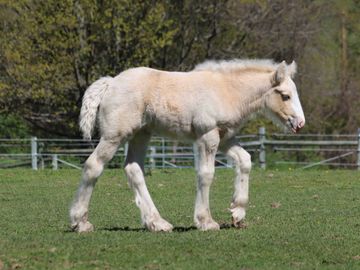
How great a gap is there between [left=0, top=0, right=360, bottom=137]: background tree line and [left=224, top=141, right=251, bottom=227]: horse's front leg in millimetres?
22118

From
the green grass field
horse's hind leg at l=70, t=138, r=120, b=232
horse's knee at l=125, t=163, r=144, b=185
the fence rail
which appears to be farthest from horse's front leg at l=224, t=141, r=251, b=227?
the fence rail

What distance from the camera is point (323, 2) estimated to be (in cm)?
4081

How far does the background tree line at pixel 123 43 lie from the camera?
33.6 meters

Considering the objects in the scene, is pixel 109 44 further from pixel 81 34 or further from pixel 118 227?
pixel 118 227

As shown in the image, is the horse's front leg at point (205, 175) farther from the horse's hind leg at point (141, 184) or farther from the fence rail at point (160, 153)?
the fence rail at point (160, 153)

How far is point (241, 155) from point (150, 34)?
2265 cm

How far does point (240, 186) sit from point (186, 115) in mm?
1157

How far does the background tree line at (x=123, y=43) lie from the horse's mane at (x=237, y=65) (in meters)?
21.6

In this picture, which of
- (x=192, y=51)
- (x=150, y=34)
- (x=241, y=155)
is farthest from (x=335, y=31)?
(x=241, y=155)

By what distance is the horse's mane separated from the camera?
11594 millimetres

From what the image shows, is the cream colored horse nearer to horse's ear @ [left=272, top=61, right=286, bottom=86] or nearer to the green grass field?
horse's ear @ [left=272, top=61, right=286, bottom=86]

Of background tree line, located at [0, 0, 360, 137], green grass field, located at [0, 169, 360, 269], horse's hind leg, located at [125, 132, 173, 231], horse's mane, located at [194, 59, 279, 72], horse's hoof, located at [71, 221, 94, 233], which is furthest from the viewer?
background tree line, located at [0, 0, 360, 137]

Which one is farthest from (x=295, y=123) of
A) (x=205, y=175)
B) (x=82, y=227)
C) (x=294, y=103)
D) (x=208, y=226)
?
(x=82, y=227)

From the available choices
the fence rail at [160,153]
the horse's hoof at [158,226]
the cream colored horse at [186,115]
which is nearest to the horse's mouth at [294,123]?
the cream colored horse at [186,115]
